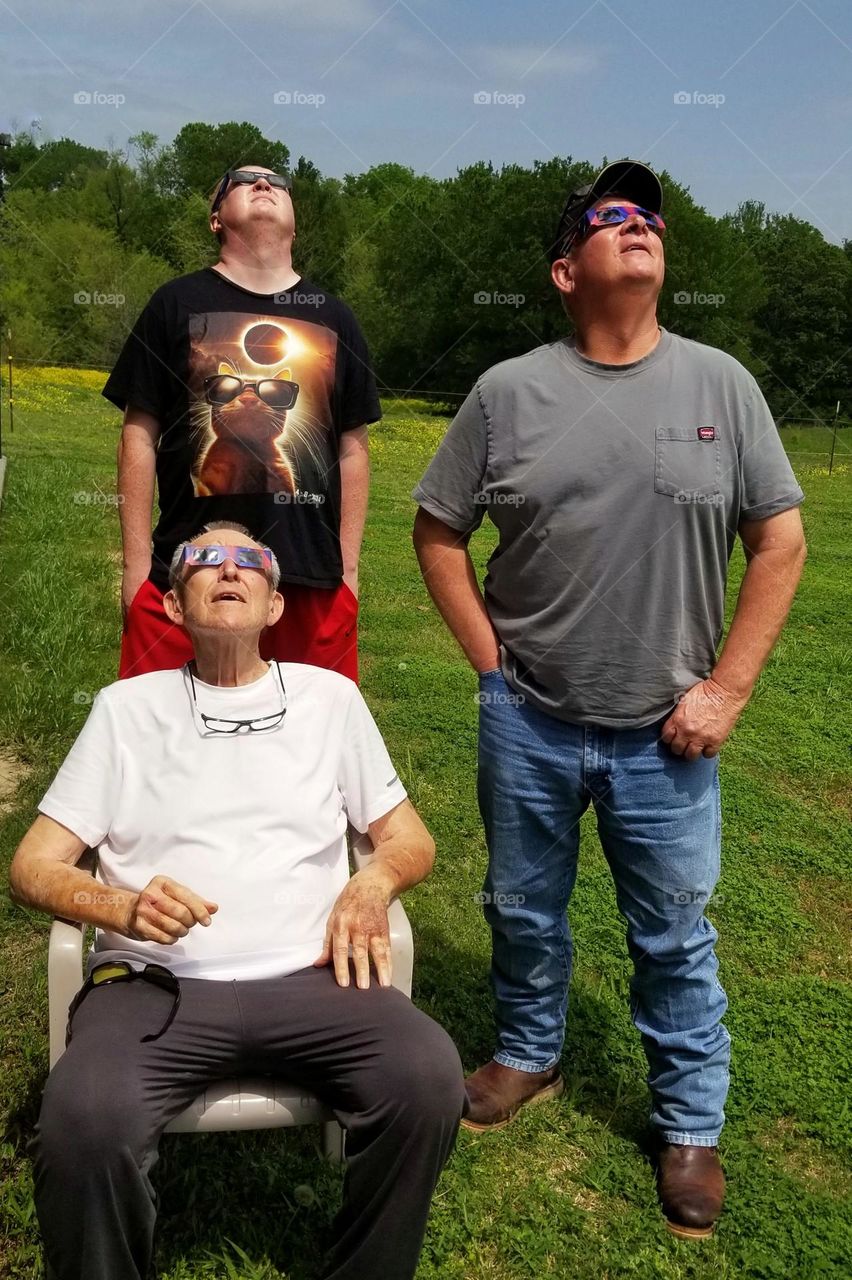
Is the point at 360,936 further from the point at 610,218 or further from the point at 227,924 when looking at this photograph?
the point at 610,218

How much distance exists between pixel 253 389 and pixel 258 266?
1.18ft

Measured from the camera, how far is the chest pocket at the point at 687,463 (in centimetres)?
253

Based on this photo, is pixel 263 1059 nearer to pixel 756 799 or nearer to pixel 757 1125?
pixel 757 1125

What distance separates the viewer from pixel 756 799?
545cm

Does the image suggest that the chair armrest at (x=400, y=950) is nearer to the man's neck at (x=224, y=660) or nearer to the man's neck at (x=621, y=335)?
the man's neck at (x=224, y=660)

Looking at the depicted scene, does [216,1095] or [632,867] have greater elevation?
[632,867]

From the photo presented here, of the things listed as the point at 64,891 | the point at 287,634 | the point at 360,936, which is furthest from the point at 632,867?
the point at 64,891

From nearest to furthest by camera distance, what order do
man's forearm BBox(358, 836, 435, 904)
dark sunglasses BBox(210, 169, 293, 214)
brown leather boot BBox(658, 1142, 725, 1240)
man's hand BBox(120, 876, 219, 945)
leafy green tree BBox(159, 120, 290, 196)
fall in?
man's hand BBox(120, 876, 219, 945), man's forearm BBox(358, 836, 435, 904), brown leather boot BBox(658, 1142, 725, 1240), dark sunglasses BBox(210, 169, 293, 214), leafy green tree BBox(159, 120, 290, 196)

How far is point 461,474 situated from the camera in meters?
2.82

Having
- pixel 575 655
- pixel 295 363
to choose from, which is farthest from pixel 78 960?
pixel 295 363

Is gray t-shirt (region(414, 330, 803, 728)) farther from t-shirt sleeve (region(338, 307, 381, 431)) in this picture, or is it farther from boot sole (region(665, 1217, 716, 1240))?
boot sole (region(665, 1217, 716, 1240))

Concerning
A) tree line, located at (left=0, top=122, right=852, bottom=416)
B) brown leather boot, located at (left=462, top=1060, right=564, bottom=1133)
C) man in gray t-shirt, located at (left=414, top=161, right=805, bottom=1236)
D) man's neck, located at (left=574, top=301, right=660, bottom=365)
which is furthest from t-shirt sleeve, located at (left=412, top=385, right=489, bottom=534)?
tree line, located at (left=0, top=122, right=852, bottom=416)

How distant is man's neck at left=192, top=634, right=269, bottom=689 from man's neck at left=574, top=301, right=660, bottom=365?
3.44 feet

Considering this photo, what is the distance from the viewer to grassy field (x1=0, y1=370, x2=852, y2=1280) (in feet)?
8.73
